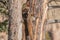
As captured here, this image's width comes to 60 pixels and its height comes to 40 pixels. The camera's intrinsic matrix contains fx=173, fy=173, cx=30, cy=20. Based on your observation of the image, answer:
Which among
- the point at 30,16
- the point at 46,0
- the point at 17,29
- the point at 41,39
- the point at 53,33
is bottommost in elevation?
the point at 53,33

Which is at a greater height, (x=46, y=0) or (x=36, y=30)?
(x=46, y=0)

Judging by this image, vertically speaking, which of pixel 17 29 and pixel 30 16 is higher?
pixel 30 16

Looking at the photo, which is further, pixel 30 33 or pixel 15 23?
pixel 30 33

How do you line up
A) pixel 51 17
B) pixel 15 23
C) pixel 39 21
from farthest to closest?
1. pixel 51 17
2. pixel 39 21
3. pixel 15 23

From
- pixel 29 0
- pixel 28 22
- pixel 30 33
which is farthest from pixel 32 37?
pixel 29 0

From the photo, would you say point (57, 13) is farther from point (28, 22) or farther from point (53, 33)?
point (28, 22)

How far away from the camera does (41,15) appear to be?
1749mm

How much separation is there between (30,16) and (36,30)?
0.52 feet

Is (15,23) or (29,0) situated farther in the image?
(29,0)

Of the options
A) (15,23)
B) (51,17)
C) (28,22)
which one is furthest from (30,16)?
(51,17)

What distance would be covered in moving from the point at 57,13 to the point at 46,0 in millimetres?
2020

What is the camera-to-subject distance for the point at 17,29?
1.67 meters

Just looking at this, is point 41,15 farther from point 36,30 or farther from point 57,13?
point 57,13

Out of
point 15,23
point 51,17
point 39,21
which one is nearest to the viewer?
point 15,23
